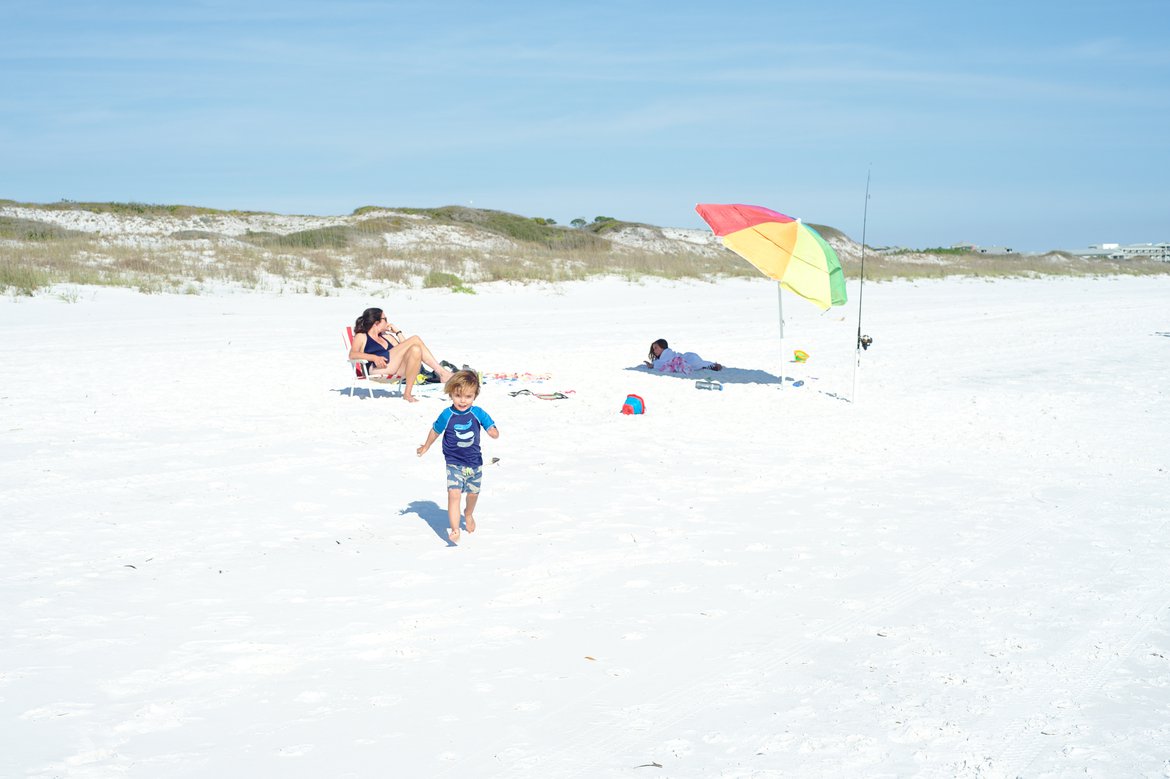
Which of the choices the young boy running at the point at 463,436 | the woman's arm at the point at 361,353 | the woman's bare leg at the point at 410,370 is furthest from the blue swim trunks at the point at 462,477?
the woman's arm at the point at 361,353

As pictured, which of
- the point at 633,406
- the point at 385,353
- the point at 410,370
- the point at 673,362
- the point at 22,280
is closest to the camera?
the point at 633,406

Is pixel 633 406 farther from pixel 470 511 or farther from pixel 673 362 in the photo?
pixel 470 511

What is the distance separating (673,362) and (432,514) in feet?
20.7

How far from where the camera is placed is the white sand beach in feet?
11.8

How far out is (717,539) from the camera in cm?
600

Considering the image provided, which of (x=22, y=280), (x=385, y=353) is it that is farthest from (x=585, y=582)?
(x=22, y=280)

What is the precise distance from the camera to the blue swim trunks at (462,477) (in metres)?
5.89

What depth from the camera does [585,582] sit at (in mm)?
5230

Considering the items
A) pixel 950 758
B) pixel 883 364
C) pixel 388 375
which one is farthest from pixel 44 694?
pixel 883 364

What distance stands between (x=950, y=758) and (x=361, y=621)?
2.52 meters

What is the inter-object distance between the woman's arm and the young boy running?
15.0 ft

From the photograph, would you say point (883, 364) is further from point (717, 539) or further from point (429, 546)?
point (429, 546)

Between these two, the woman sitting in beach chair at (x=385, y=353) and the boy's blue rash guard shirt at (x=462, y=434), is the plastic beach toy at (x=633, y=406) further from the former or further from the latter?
the boy's blue rash guard shirt at (x=462, y=434)

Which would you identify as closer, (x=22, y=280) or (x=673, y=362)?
(x=673, y=362)
